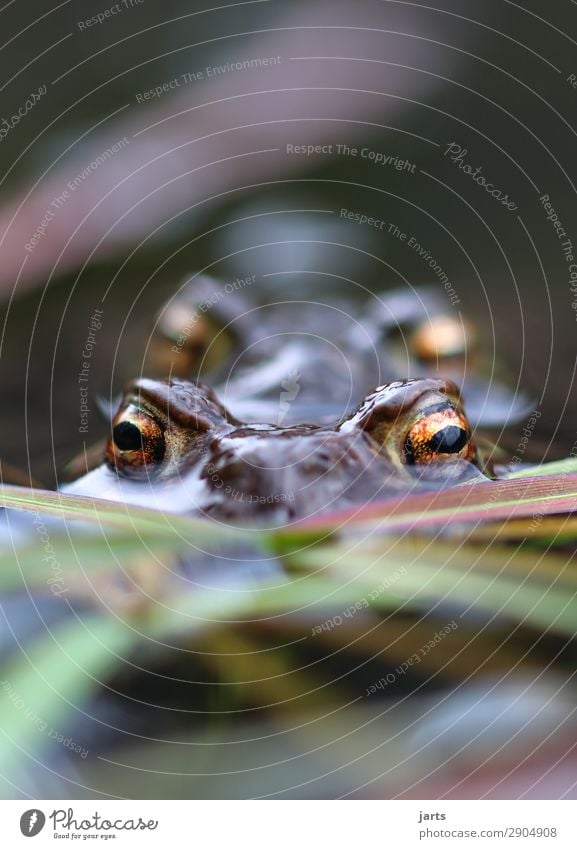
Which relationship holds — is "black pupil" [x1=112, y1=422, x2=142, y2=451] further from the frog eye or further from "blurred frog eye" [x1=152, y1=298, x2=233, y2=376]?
"blurred frog eye" [x1=152, y1=298, x2=233, y2=376]

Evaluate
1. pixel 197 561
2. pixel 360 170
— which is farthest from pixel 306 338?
pixel 197 561

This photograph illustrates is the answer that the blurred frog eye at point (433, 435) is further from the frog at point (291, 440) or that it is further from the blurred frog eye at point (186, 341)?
the blurred frog eye at point (186, 341)

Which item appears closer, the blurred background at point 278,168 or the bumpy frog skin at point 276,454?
the bumpy frog skin at point 276,454

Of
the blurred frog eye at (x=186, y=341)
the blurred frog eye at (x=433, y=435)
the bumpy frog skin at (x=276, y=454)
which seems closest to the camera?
the bumpy frog skin at (x=276, y=454)

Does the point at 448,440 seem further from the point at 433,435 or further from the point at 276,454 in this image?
the point at 276,454

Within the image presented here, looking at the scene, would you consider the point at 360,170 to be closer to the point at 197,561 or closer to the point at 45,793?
the point at 197,561

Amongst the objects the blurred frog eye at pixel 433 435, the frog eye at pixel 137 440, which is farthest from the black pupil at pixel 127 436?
the blurred frog eye at pixel 433 435

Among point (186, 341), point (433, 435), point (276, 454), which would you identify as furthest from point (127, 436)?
point (186, 341)
